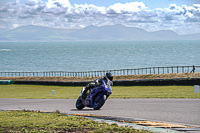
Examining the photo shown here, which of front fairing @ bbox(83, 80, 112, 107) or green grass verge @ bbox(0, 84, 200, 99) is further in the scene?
green grass verge @ bbox(0, 84, 200, 99)

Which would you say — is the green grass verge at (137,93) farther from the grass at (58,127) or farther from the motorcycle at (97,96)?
the grass at (58,127)

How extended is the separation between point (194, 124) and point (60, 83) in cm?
4156

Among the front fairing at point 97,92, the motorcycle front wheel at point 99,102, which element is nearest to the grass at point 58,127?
the front fairing at point 97,92

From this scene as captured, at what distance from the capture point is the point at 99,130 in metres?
8.88

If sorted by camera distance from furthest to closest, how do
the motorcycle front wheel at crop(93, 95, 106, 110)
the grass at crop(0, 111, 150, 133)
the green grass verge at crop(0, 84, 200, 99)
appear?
the green grass verge at crop(0, 84, 200, 99), the motorcycle front wheel at crop(93, 95, 106, 110), the grass at crop(0, 111, 150, 133)

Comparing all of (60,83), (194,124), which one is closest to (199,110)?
(194,124)

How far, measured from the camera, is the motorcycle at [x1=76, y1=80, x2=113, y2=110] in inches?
551

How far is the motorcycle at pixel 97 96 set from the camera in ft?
45.9

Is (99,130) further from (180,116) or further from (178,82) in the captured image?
(178,82)

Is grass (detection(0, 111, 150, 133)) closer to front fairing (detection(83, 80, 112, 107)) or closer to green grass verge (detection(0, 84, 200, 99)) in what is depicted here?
front fairing (detection(83, 80, 112, 107))

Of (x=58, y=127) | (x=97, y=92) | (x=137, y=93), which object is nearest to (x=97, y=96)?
(x=97, y=92)

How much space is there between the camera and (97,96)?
14672mm

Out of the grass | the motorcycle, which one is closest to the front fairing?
the motorcycle

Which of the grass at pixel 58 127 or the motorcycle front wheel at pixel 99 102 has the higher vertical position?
the grass at pixel 58 127
